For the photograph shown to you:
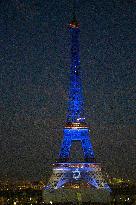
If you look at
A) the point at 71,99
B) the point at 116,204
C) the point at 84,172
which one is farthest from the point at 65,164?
the point at 116,204

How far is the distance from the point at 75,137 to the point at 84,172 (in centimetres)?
465

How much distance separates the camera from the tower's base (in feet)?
271

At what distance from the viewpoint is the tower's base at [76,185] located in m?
82.8

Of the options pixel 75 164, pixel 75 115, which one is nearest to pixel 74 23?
pixel 75 115

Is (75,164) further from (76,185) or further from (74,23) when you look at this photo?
(74,23)

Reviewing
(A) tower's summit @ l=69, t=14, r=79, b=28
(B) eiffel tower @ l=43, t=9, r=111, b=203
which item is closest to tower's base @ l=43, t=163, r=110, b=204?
(B) eiffel tower @ l=43, t=9, r=111, b=203

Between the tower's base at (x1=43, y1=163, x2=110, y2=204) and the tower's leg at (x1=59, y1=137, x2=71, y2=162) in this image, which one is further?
the tower's leg at (x1=59, y1=137, x2=71, y2=162)

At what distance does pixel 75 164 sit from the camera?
278 ft

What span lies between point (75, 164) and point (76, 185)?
2703 millimetres

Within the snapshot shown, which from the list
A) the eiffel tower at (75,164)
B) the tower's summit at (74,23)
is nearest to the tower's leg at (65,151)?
the eiffel tower at (75,164)

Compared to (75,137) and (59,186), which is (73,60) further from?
(59,186)

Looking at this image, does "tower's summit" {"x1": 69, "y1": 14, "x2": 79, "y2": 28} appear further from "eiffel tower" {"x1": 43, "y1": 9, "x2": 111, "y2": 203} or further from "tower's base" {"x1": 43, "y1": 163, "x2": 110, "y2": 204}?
"tower's base" {"x1": 43, "y1": 163, "x2": 110, "y2": 204}

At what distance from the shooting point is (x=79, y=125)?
281ft

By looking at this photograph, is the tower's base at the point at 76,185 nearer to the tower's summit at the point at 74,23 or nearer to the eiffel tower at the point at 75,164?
the eiffel tower at the point at 75,164
